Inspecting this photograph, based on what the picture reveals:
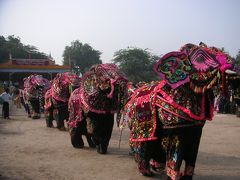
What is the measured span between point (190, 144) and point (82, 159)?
2902mm

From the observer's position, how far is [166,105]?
4.51 m

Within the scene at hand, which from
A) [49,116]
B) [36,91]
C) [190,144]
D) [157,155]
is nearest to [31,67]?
[36,91]

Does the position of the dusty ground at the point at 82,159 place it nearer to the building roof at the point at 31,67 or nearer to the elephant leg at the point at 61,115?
the elephant leg at the point at 61,115

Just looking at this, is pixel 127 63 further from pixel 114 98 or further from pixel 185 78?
pixel 185 78

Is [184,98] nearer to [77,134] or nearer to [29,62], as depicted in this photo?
[77,134]

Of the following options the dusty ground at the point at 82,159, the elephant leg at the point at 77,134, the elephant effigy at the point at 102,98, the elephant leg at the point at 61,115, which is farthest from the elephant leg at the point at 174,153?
the elephant leg at the point at 61,115

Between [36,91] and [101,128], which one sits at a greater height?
[36,91]

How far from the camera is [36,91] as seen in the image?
45.3 ft

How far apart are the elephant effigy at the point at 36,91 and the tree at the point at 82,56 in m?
34.3

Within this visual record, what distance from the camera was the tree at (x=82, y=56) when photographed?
4975 cm

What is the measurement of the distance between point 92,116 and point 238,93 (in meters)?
3.52

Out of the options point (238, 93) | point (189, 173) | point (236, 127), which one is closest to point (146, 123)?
point (189, 173)

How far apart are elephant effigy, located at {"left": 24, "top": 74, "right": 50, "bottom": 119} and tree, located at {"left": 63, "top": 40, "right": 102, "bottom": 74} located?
34310 millimetres

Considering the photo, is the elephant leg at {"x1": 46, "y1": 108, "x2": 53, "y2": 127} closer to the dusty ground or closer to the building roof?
the dusty ground
